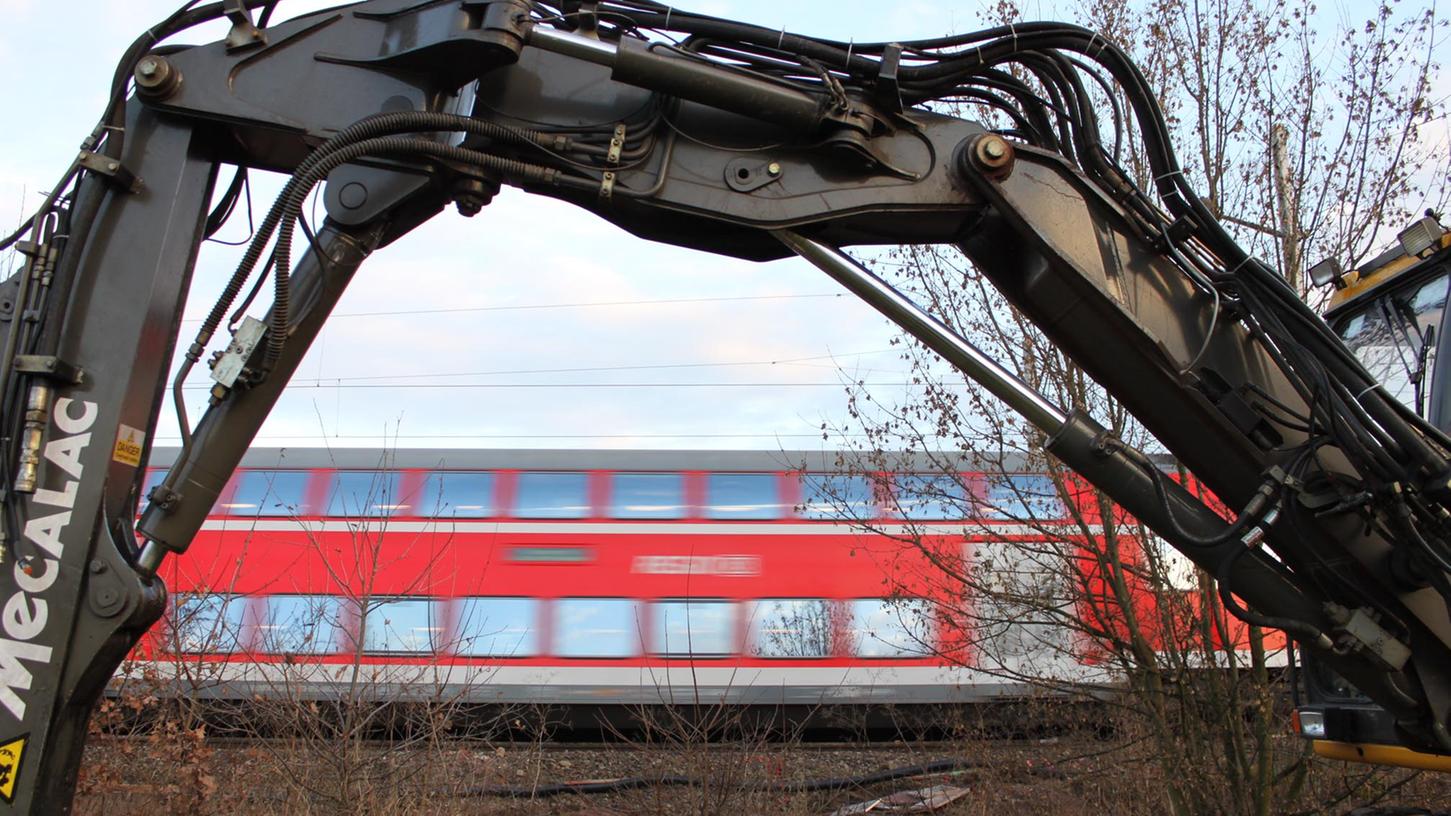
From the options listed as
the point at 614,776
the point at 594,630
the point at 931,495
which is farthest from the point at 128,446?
the point at 594,630

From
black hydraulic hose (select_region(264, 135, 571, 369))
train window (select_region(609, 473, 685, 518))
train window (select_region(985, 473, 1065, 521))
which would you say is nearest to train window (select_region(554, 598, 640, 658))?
train window (select_region(609, 473, 685, 518))

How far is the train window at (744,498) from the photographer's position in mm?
10883

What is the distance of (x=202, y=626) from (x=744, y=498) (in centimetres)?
524

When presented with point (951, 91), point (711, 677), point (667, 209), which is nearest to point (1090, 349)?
point (951, 91)

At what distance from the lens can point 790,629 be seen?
10.7 m

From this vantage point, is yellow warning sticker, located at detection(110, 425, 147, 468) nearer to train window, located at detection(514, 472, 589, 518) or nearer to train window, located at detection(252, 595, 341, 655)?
train window, located at detection(252, 595, 341, 655)

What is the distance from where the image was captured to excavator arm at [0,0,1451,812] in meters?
3.08

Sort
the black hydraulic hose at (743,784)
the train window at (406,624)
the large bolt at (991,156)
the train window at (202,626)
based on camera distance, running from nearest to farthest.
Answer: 1. the large bolt at (991,156)
2. the black hydraulic hose at (743,784)
3. the train window at (202,626)
4. the train window at (406,624)

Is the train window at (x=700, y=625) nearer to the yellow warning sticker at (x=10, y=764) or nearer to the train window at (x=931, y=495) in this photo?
the train window at (x=931, y=495)

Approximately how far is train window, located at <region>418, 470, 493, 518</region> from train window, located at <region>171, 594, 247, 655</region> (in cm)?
336

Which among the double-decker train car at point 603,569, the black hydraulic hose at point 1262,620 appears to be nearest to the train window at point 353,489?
the double-decker train car at point 603,569

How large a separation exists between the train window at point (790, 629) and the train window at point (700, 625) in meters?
0.24

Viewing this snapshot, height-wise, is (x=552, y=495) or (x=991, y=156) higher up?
(x=552, y=495)

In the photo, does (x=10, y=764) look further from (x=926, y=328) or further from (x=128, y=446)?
(x=926, y=328)
